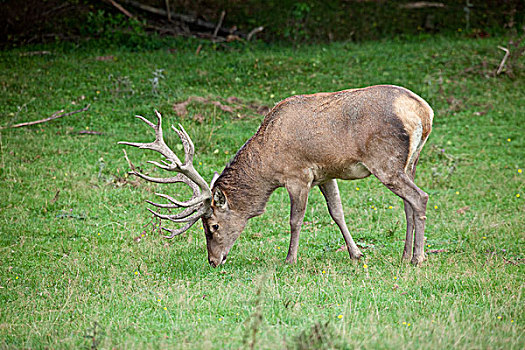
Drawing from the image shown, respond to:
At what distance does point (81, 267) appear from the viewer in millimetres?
6801

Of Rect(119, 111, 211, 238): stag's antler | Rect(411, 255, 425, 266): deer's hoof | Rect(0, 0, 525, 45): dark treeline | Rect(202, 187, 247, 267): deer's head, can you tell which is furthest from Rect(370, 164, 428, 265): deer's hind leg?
Rect(0, 0, 525, 45): dark treeline

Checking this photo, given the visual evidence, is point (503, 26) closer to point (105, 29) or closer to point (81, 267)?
point (105, 29)

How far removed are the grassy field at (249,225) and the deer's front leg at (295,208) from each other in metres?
0.17

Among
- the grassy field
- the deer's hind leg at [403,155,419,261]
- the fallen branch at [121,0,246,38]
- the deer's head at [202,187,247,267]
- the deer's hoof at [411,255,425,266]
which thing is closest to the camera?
the grassy field

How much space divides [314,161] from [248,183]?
33.9 inches

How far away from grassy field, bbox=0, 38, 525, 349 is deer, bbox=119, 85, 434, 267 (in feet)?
1.40

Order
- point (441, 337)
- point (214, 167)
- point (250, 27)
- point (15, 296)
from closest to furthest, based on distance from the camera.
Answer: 1. point (441, 337)
2. point (15, 296)
3. point (214, 167)
4. point (250, 27)

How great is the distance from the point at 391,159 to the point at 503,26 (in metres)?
14.6

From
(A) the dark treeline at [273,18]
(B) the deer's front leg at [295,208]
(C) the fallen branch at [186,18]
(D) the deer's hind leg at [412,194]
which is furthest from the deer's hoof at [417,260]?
(C) the fallen branch at [186,18]

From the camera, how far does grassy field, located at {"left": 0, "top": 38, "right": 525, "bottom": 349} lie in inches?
189

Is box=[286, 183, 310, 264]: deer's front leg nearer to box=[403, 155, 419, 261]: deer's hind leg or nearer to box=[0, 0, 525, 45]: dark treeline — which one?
box=[403, 155, 419, 261]: deer's hind leg

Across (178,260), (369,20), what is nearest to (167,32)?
→ (369,20)

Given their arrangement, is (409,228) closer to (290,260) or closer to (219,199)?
(290,260)

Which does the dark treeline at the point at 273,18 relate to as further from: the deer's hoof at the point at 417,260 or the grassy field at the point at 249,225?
the deer's hoof at the point at 417,260
